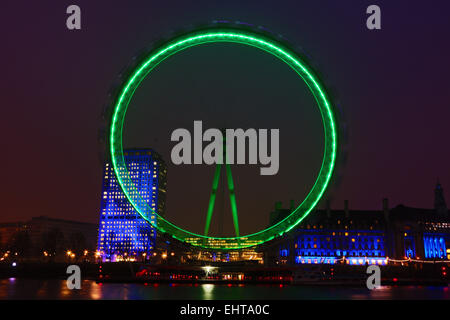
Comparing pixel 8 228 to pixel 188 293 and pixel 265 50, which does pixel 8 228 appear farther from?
pixel 265 50

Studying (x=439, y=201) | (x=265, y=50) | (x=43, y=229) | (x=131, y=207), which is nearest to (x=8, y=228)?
(x=43, y=229)

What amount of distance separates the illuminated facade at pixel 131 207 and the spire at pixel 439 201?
6234 centimetres

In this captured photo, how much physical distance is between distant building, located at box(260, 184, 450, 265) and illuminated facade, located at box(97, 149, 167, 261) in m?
38.1

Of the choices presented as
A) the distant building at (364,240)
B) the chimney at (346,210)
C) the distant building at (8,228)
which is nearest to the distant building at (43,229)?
the distant building at (8,228)

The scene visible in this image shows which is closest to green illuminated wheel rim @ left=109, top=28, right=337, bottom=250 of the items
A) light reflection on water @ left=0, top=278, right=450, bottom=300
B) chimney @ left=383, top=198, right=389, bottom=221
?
light reflection on water @ left=0, top=278, right=450, bottom=300

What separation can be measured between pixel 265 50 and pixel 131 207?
3726 inches

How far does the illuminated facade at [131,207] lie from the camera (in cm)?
12306

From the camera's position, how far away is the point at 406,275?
2813 inches

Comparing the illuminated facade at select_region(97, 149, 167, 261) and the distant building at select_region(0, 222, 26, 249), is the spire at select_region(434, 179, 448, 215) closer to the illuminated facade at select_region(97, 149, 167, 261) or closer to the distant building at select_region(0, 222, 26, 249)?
the illuminated facade at select_region(97, 149, 167, 261)

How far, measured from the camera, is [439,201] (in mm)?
109000

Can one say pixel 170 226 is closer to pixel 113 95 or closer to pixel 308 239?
pixel 113 95
